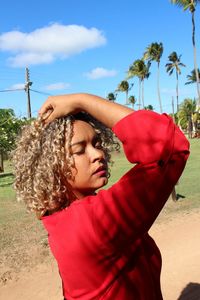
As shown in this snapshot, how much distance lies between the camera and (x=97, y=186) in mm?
1277

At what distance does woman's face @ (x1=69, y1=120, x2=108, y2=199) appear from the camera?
1.26m

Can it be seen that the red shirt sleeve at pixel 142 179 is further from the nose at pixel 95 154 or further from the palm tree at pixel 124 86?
the palm tree at pixel 124 86

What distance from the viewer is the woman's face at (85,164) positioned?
126cm

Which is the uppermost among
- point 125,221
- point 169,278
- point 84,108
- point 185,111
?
point 185,111

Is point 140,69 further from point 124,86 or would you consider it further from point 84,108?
point 84,108

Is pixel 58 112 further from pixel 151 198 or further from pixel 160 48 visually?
pixel 160 48

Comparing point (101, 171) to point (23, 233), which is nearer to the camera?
point (101, 171)

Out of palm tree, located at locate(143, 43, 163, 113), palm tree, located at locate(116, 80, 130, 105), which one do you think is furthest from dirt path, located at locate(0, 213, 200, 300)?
palm tree, located at locate(116, 80, 130, 105)

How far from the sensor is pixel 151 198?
97cm

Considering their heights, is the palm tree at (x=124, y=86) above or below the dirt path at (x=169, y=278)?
above

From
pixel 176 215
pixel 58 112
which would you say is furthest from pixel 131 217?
pixel 176 215

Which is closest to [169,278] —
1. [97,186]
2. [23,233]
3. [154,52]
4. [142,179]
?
[23,233]

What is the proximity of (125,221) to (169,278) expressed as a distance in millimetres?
4184

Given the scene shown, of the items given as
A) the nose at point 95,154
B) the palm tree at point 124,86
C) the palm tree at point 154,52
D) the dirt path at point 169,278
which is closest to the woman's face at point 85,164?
the nose at point 95,154
